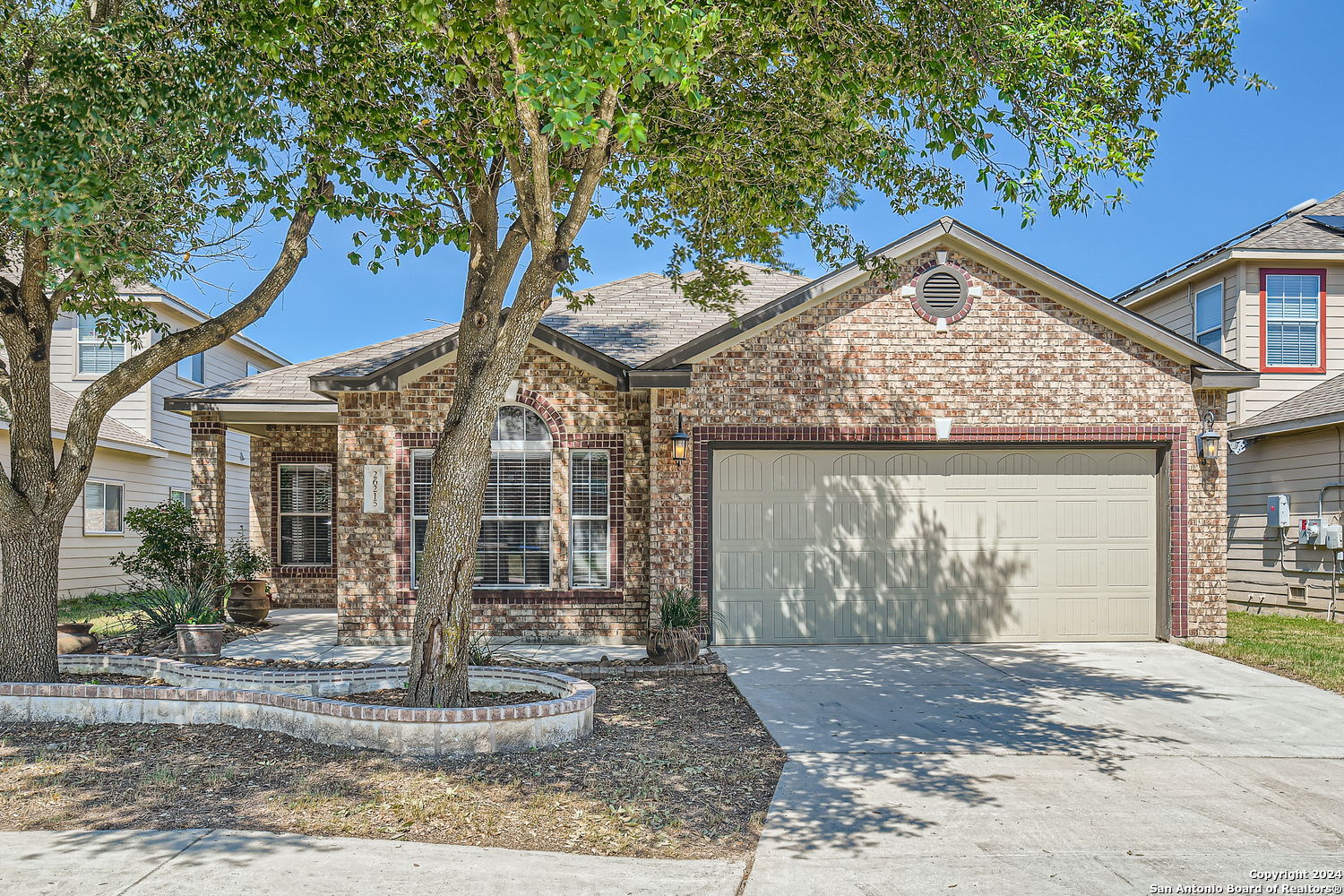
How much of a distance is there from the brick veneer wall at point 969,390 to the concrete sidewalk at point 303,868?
6.34 metres

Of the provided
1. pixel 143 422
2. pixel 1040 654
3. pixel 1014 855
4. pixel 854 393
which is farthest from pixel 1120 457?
pixel 143 422

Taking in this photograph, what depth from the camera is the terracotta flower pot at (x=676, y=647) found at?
9.52m

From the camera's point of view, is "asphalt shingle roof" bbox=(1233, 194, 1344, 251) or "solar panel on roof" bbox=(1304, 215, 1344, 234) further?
"solar panel on roof" bbox=(1304, 215, 1344, 234)

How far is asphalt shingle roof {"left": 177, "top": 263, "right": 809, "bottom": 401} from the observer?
11797 mm

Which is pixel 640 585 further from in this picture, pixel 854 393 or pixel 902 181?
pixel 902 181

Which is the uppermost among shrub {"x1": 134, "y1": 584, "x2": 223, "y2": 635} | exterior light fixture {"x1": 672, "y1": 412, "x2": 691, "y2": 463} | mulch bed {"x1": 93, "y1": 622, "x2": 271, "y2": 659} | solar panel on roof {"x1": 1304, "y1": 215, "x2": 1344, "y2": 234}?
solar panel on roof {"x1": 1304, "y1": 215, "x2": 1344, "y2": 234}

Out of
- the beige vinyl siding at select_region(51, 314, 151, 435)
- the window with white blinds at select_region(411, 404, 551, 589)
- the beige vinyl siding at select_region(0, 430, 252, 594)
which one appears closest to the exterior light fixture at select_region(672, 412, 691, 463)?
the window with white blinds at select_region(411, 404, 551, 589)

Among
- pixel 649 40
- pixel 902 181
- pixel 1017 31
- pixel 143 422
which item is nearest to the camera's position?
pixel 649 40

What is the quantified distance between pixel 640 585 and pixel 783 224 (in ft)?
14.9

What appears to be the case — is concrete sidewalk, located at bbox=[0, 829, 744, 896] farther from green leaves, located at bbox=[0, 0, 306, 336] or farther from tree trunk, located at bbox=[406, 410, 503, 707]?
green leaves, located at bbox=[0, 0, 306, 336]

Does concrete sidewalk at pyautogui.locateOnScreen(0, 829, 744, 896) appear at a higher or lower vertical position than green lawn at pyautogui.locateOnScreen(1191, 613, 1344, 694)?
higher

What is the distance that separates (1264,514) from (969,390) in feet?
23.5

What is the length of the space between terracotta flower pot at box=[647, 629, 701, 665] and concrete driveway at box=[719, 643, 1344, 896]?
46 cm

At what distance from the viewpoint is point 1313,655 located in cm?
1023
